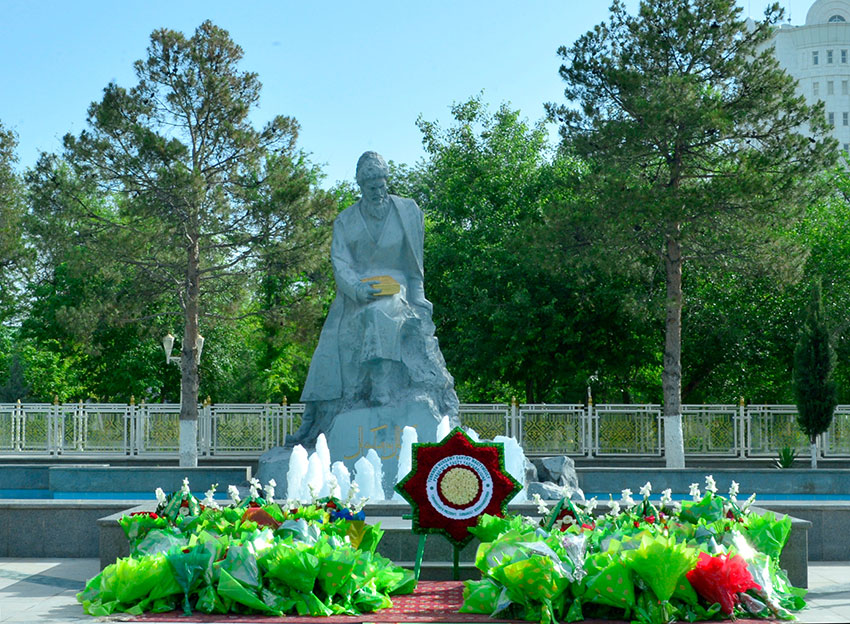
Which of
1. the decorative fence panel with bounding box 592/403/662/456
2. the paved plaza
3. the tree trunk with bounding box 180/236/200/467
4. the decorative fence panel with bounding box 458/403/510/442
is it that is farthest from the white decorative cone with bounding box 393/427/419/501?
the decorative fence panel with bounding box 592/403/662/456

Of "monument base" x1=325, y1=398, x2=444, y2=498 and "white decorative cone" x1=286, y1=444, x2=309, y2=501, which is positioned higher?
"monument base" x1=325, y1=398, x2=444, y2=498

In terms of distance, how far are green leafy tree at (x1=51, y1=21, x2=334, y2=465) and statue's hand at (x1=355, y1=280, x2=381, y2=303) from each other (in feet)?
22.9

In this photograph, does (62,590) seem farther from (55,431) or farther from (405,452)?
(55,431)

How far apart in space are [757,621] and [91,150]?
15.4m

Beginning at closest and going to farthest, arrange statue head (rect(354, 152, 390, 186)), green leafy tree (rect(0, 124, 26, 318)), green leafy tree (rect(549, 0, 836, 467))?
statue head (rect(354, 152, 390, 186)) → green leafy tree (rect(549, 0, 836, 467)) → green leafy tree (rect(0, 124, 26, 318))

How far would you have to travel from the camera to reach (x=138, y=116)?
60.4 feet

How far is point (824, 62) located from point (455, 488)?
68.3 m

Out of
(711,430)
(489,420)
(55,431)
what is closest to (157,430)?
(55,431)

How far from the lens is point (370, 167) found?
460 inches

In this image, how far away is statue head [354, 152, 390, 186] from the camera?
38.4ft

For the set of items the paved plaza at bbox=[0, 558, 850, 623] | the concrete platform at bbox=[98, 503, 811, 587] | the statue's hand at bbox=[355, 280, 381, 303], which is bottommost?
the paved plaza at bbox=[0, 558, 850, 623]

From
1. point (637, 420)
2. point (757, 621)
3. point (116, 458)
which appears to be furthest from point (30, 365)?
point (757, 621)

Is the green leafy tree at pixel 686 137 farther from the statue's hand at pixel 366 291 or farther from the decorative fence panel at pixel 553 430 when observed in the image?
the statue's hand at pixel 366 291

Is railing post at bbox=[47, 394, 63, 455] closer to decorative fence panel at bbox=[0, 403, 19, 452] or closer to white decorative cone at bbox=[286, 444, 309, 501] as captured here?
decorative fence panel at bbox=[0, 403, 19, 452]
